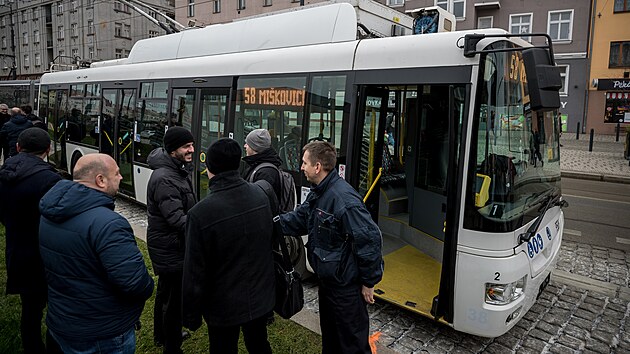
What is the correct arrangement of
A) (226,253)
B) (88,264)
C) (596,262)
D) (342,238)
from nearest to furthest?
(88,264) → (226,253) → (342,238) → (596,262)

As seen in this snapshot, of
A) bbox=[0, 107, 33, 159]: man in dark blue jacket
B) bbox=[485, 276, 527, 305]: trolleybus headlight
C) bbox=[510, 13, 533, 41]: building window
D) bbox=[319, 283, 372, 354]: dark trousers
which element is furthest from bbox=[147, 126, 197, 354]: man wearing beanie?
bbox=[510, 13, 533, 41]: building window

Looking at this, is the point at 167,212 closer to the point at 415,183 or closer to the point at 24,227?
the point at 24,227

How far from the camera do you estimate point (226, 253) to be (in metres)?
2.83

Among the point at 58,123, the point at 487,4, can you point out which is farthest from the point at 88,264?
the point at 487,4

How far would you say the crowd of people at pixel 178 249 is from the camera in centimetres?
249

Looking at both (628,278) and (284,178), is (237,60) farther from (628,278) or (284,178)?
(628,278)

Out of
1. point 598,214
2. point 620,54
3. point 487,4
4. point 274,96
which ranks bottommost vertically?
point 598,214

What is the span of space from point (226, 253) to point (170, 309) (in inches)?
52.0

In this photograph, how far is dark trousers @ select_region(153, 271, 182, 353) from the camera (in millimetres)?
3771

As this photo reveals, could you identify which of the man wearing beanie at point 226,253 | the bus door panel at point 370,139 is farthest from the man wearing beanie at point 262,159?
the bus door panel at point 370,139

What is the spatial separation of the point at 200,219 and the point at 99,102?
320 inches

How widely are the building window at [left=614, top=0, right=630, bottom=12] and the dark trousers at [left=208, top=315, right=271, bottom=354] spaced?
113ft

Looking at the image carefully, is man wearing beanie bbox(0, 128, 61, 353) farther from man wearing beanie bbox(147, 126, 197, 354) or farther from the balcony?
the balcony

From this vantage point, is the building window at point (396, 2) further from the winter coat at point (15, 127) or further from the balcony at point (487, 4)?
the winter coat at point (15, 127)
